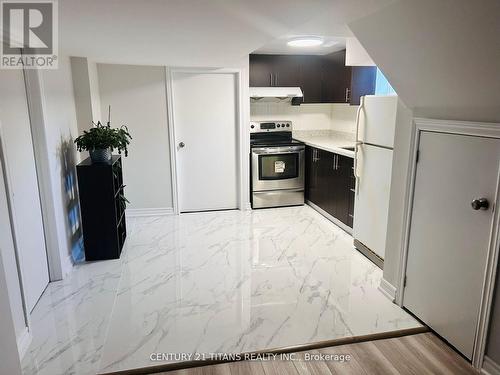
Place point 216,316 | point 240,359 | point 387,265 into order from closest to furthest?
→ point 240,359
point 216,316
point 387,265

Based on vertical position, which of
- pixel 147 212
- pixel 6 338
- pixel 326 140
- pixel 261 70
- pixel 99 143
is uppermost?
pixel 261 70

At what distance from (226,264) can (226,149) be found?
1967 mm

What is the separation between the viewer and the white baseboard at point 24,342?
2088 mm

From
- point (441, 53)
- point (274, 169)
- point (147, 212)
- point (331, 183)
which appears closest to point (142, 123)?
point (147, 212)

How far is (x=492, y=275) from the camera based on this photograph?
1855 millimetres

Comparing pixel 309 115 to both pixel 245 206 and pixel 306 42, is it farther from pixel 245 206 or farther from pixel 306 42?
pixel 245 206

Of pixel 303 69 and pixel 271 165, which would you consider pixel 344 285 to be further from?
pixel 303 69

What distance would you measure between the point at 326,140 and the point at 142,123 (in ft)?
8.30

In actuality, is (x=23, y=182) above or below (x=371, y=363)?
above

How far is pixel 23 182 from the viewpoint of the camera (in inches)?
98.7

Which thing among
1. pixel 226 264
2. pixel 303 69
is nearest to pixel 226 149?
pixel 303 69

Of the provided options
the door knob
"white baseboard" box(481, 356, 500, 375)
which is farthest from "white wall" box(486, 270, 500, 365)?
the door knob

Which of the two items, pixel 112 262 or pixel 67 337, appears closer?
pixel 67 337

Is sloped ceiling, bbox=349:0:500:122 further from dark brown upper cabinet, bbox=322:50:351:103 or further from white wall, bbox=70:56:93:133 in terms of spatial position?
white wall, bbox=70:56:93:133
